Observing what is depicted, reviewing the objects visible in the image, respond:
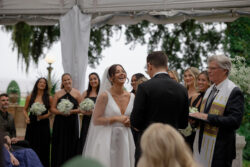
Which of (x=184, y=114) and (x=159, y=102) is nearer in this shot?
(x=159, y=102)

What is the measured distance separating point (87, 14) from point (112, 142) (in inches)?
155

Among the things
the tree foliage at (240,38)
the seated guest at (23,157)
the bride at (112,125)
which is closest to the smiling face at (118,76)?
the bride at (112,125)

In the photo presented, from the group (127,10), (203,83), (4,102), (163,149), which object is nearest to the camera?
(163,149)

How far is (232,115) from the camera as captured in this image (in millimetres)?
3393

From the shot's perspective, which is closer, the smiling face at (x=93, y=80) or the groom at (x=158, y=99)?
the groom at (x=158, y=99)

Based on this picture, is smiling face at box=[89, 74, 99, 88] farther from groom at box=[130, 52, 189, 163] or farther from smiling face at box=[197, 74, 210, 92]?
groom at box=[130, 52, 189, 163]

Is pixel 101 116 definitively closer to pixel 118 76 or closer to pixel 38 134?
pixel 118 76

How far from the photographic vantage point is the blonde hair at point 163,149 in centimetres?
155

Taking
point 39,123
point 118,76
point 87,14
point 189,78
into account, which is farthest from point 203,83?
point 87,14

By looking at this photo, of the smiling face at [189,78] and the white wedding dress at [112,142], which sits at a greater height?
the smiling face at [189,78]

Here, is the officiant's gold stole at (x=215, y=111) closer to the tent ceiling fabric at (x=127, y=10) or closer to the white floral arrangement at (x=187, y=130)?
the white floral arrangement at (x=187, y=130)

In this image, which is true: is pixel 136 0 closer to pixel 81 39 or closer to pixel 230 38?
pixel 81 39

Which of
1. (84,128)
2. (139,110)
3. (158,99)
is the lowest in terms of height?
(84,128)

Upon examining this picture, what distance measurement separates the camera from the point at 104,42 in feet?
46.2
